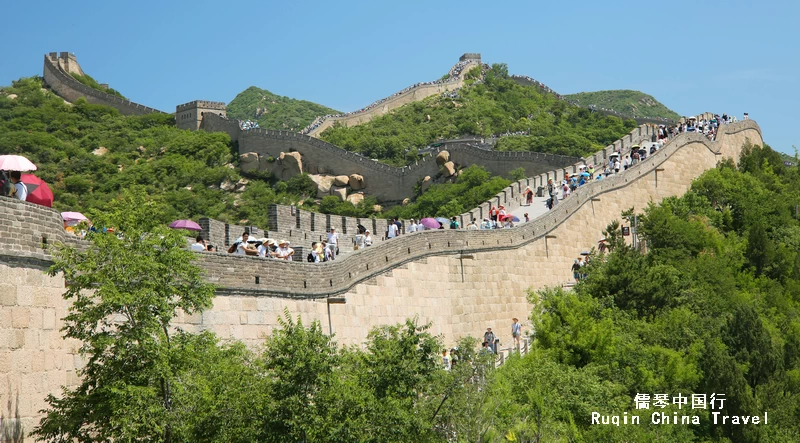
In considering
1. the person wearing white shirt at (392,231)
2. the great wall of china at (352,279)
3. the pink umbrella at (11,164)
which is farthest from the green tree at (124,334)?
the person wearing white shirt at (392,231)

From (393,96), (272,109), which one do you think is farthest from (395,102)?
(272,109)

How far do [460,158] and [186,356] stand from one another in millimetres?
39387

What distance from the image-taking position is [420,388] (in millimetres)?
15383

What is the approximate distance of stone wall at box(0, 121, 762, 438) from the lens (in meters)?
14.1

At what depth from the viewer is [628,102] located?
131000 millimetres

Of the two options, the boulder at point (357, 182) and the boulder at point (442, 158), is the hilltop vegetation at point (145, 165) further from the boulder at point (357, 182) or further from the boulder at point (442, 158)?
the boulder at point (442, 158)

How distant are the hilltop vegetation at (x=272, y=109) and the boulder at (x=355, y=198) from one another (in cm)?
4200

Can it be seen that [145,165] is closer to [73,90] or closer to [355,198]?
[355,198]

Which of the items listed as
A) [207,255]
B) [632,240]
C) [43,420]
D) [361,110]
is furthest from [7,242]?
[361,110]

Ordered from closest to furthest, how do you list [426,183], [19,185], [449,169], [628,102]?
1. [19,185]
2. [449,169]
3. [426,183]
4. [628,102]

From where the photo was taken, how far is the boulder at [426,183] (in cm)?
5319

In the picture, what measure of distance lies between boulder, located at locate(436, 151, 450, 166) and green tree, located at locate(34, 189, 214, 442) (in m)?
38.9

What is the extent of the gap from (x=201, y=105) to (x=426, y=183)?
60.5 ft

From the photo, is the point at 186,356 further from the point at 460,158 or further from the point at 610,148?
the point at 460,158
